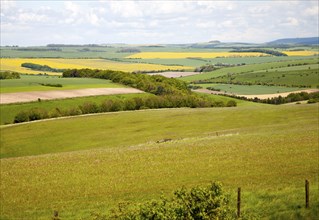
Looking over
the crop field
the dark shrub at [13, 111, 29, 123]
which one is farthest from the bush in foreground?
the crop field

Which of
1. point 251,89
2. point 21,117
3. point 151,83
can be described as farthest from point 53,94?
point 251,89

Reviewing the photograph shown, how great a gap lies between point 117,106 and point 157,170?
53.6m

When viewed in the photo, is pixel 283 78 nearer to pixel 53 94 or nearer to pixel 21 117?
pixel 53 94

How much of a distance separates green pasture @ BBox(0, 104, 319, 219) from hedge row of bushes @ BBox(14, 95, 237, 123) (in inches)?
738

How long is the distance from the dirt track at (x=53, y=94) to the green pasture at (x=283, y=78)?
55.7 metres

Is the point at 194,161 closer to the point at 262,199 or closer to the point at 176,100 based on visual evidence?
the point at 262,199

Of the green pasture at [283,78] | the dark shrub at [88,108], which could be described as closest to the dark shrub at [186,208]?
the dark shrub at [88,108]

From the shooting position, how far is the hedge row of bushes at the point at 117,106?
73.1m

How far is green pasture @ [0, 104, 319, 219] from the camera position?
2119 cm

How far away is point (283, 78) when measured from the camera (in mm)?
140625

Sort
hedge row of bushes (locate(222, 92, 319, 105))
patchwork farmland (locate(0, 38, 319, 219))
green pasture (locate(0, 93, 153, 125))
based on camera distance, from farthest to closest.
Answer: hedge row of bushes (locate(222, 92, 319, 105))
green pasture (locate(0, 93, 153, 125))
patchwork farmland (locate(0, 38, 319, 219))

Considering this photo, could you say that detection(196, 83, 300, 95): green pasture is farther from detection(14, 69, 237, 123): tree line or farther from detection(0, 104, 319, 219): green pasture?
detection(0, 104, 319, 219): green pasture

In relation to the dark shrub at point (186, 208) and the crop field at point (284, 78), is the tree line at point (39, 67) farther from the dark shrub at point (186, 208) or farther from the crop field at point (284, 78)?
the dark shrub at point (186, 208)

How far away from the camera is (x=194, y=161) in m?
31.9
